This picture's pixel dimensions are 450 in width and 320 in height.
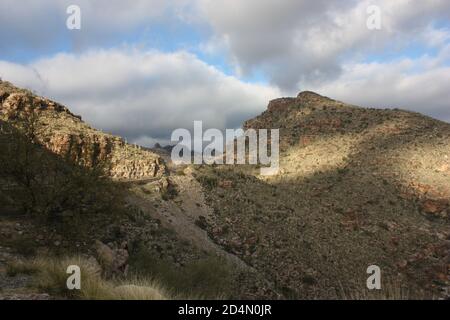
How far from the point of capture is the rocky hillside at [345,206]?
2424cm

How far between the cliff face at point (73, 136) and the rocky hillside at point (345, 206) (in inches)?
216

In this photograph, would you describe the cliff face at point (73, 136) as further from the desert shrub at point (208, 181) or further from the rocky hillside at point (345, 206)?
the rocky hillside at point (345, 206)

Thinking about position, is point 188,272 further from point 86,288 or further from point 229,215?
point 229,215

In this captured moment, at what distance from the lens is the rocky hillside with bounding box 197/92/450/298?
24.2 m

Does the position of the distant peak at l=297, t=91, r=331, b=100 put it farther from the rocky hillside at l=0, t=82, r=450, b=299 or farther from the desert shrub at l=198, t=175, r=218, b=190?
the desert shrub at l=198, t=175, r=218, b=190

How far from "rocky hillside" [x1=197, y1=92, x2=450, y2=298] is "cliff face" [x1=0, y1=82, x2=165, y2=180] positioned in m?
5.49

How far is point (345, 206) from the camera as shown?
1538 inches

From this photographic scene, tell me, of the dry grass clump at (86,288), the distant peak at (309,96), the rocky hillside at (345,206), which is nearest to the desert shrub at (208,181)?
the rocky hillside at (345,206)

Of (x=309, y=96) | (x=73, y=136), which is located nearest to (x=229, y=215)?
(x=73, y=136)

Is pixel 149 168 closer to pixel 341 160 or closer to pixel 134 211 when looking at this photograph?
pixel 134 211

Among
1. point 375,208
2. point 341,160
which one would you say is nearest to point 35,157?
point 375,208

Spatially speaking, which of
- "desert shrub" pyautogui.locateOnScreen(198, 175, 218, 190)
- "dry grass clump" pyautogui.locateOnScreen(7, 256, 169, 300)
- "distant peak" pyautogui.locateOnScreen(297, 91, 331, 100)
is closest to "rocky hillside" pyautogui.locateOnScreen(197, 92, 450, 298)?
"desert shrub" pyautogui.locateOnScreen(198, 175, 218, 190)

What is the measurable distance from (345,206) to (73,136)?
88.8 feet
